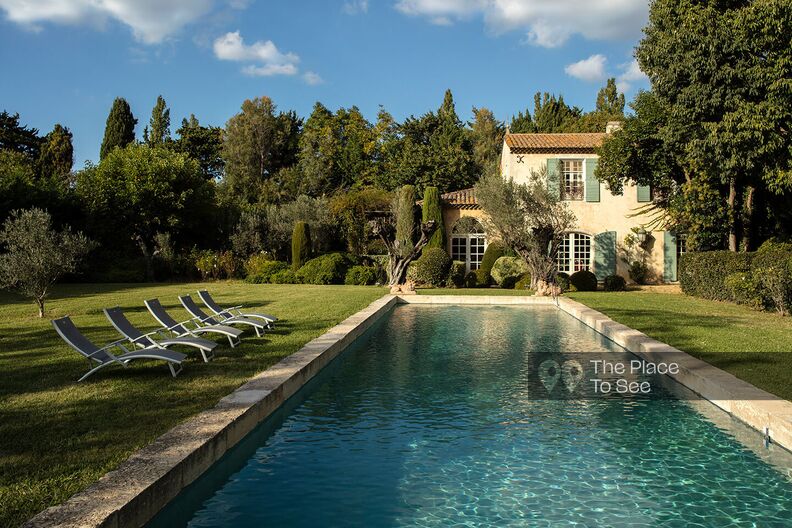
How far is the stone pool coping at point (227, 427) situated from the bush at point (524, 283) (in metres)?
12.0

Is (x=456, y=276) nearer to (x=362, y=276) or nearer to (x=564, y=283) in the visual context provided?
(x=362, y=276)

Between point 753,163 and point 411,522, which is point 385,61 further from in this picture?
point 411,522

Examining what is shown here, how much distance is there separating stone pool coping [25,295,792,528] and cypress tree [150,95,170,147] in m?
43.9

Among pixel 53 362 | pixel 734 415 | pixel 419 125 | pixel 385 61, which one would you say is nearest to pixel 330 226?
pixel 385 61

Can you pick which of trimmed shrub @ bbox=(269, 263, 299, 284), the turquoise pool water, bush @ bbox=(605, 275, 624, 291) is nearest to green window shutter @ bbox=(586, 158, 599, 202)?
bush @ bbox=(605, 275, 624, 291)

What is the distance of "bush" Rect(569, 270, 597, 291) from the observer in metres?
23.1

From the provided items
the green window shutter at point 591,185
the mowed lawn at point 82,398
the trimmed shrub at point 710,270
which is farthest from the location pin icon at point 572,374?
the green window shutter at point 591,185

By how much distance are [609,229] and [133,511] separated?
25295 mm

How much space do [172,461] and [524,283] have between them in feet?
64.9

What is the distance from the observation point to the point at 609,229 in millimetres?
26531

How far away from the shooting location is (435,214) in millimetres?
27734

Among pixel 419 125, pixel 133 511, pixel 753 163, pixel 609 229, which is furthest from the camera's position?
pixel 419 125

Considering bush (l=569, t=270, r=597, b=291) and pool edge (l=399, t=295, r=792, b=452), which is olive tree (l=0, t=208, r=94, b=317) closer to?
pool edge (l=399, t=295, r=792, b=452)

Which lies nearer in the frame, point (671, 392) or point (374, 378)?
point (671, 392)
